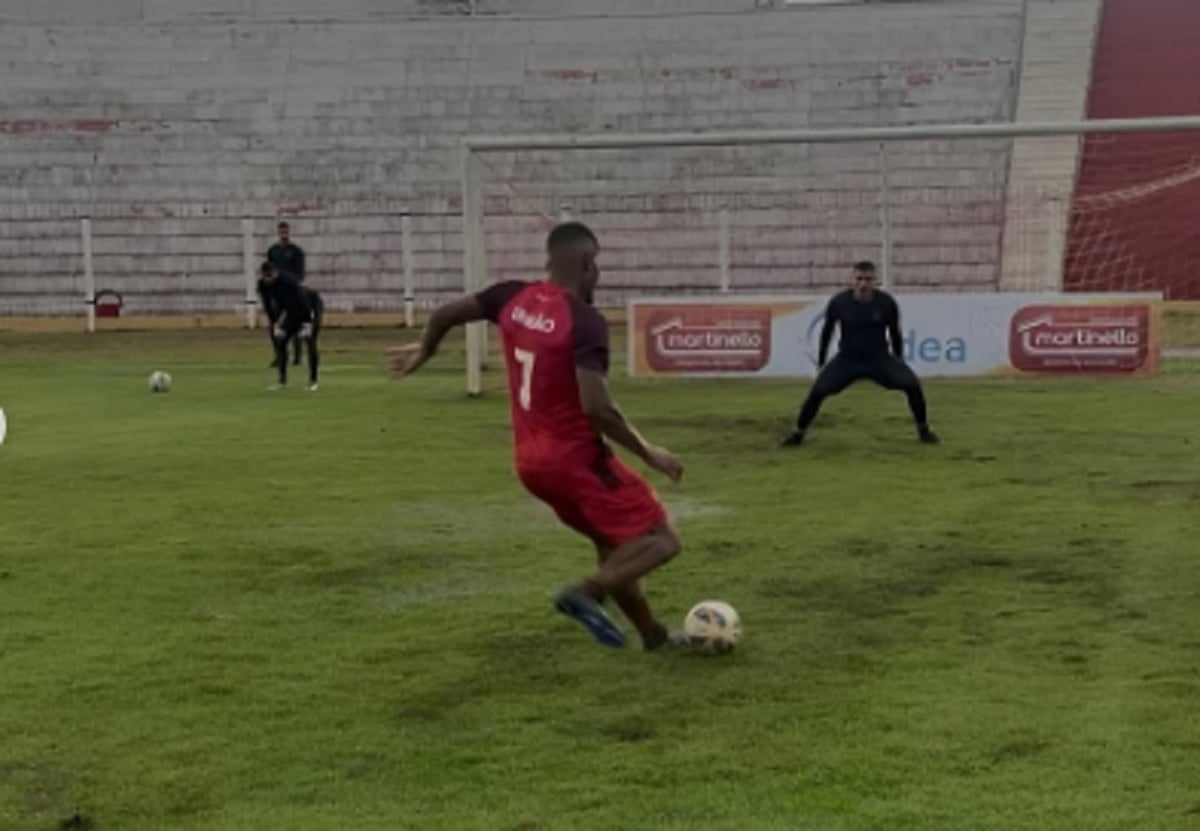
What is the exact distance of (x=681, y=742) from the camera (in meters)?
6.46

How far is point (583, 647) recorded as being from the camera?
26.5ft

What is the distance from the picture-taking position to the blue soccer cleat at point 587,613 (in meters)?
7.72

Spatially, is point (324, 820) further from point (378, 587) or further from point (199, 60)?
point (199, 60)

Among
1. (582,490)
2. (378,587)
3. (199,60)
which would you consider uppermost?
(199,60)

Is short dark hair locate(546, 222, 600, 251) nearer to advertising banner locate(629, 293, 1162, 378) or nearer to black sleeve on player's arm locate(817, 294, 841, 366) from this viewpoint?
black sleeve on player's arm locate(817, 294, 841, 366)

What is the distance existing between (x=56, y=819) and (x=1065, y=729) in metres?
3.47

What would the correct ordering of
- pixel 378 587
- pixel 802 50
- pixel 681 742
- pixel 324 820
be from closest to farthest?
1. pixel 324 820
2. pixel 681 742
3. pixel 378 587
4. pixel 802 50

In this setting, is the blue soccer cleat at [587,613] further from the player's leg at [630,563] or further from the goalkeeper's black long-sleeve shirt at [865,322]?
the goalkeeper's black long-sleeve shirt at [865,322]

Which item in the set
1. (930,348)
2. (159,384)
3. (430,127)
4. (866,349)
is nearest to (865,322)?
(866,349)

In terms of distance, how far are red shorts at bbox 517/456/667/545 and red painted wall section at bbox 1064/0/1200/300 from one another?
21.3 metres

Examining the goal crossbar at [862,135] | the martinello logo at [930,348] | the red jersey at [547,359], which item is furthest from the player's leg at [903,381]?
the red jersey at [547,359]

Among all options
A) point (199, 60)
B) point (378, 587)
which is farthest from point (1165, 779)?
point (199, 60)

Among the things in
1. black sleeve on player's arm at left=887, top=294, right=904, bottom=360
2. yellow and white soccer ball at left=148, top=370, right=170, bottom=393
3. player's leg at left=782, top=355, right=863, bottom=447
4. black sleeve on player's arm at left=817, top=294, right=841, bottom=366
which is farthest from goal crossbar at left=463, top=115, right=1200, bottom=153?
player's leg at left=782, top=355, right=863, bottom=447

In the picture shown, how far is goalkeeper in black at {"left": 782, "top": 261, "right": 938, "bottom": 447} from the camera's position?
627 inches
